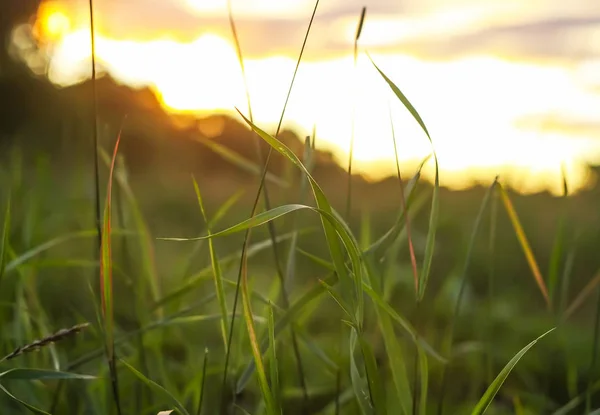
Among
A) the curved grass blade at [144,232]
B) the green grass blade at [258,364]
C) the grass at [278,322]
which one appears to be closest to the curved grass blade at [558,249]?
the grass at [278,322]

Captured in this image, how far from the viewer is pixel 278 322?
589mm

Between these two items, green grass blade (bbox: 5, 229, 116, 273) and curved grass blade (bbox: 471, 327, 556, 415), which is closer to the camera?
curved grass blade (bbox: 471, 327, 556, 415)

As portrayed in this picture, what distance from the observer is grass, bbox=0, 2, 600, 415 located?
0.53 m

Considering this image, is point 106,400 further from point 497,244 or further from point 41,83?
point 41,83

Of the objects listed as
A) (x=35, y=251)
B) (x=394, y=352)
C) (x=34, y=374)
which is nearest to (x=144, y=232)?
(x=35, y=251)

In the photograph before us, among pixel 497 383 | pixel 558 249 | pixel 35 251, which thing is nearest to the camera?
pixel 497 383

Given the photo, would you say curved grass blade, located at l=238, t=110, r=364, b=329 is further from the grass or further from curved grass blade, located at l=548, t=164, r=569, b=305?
curved grass blade, located at l=548, t=164, r=569, b=305

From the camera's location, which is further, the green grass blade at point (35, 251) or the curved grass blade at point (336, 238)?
the green grass blade at point (35, 251)

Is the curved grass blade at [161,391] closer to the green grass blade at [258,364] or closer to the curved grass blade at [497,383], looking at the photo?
the green grass blade at [258,364]

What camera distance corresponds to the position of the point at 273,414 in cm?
51

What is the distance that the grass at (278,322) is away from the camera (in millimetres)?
534

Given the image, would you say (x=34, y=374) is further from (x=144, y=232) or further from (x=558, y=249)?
(x=558, y=249)

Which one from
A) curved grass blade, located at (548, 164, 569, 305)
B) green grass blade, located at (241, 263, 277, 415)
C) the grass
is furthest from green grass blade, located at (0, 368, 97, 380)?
curved grass blade, located at (548, 164, 569, 305)

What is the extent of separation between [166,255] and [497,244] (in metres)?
1.18
